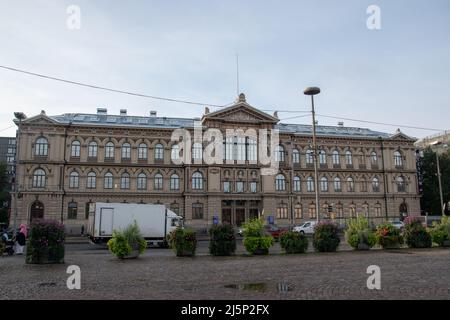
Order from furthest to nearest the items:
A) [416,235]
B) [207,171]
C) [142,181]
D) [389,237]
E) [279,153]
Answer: [279,153]
[207,171]
[142,181]
[416,235]
[389,237]

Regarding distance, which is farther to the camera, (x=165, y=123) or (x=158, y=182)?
(x=165, y=123)

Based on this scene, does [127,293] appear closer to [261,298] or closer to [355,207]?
[261,298]

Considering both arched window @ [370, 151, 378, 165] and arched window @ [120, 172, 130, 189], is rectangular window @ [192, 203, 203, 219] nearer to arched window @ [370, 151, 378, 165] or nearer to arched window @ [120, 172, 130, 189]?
arched window @ [120, 172, 130, 189]

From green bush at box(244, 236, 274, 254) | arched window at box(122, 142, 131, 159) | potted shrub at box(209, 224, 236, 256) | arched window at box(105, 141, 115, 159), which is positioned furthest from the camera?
arched window at box(122, 142, 131, 159)

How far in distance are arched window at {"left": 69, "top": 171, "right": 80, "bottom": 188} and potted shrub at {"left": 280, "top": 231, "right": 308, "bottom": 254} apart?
3978cm

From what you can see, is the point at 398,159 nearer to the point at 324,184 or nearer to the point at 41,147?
the point at 324,184

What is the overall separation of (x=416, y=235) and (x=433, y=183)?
179 feet

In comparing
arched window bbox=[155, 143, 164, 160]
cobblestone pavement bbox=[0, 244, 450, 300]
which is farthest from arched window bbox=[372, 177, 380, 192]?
cobblestone pavement bbox=[0, 244, 450, 300]

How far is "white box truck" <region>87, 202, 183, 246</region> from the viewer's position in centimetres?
3353

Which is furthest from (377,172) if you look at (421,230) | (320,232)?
(320,232)

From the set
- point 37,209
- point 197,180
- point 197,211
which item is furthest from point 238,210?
point 37,209

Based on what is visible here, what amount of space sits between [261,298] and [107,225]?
26236mm

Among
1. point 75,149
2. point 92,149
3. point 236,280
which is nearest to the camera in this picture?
point 236,280

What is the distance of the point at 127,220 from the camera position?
112ft
